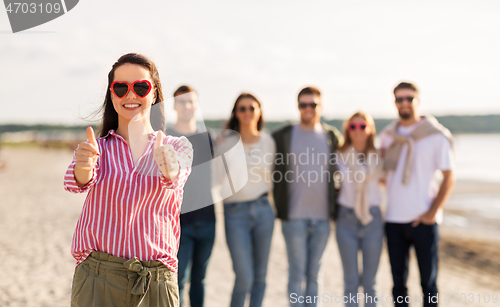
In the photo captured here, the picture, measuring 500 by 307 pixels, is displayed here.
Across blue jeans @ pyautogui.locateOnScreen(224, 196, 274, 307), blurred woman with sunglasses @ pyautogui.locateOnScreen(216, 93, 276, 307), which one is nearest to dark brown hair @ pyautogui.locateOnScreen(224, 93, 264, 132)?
blurred woman with sunglasses @ pyautogui.locateOnScreen(216, 93, 276, 307)

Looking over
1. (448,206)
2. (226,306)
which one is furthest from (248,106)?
(448,206)

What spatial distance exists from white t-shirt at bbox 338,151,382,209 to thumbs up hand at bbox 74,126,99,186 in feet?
9.04

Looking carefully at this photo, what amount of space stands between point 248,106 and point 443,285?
528cm

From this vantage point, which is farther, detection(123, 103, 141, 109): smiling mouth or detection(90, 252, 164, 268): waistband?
detection(123, 103, 141, 109): smiling mouth

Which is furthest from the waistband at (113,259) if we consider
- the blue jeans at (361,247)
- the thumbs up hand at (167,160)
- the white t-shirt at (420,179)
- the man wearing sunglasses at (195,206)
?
the white t-shirt at (420,179)

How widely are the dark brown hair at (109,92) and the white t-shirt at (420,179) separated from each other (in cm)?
275

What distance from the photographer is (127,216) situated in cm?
190

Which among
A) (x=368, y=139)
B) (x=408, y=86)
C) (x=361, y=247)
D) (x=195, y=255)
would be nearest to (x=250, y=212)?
(x=195, y=255)

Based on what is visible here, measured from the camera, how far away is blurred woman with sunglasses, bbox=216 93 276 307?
146 inches

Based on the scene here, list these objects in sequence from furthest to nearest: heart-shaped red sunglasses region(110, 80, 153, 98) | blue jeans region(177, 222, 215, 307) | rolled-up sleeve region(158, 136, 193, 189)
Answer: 1. blue jeans region(177, 222, 215, 307)
2. heart-shaped red sunglasses region(110, 80, 153, 98)
3. rolled-up sleeve region(158, 136, 193, 189)

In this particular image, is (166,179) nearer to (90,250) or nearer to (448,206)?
(90,250)

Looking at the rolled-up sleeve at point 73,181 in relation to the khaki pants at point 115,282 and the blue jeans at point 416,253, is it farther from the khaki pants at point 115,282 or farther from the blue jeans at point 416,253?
the blue jeans at point 416,253

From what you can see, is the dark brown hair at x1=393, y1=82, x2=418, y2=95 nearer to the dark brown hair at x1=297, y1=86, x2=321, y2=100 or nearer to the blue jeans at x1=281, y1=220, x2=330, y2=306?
the dark brown hair at x1=297, y1=86, x2=321, y2=100

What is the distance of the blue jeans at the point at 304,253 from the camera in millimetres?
3836
